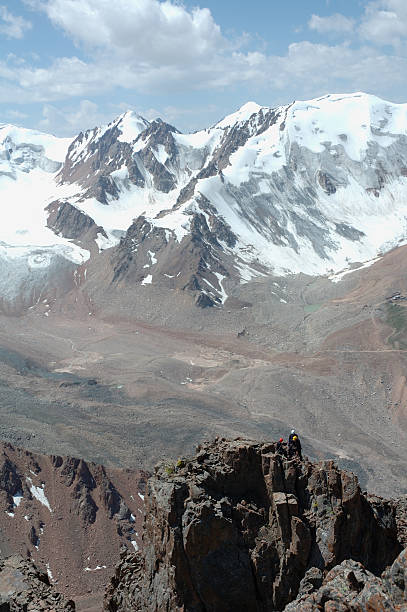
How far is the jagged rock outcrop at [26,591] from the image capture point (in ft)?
46.2

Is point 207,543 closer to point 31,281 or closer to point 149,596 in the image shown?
point 149,596

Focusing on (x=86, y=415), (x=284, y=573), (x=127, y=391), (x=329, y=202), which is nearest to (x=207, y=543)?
(x=284, y=573)

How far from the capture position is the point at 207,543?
479 inches

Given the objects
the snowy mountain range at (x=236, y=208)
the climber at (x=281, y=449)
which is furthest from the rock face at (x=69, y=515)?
the snowy mountain range at (x=236, y=208)

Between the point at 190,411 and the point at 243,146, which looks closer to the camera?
the point at 190,411

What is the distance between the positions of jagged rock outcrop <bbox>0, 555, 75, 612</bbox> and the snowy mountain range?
87.6 metres

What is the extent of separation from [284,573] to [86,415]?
144 feet

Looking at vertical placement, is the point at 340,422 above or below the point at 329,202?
below

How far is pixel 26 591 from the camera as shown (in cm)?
1478

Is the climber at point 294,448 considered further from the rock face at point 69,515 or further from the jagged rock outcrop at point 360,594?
the rock face at point 69,515

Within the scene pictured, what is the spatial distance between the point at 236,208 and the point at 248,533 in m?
130

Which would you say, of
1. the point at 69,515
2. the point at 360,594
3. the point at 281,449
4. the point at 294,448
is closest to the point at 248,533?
the point at 281,449

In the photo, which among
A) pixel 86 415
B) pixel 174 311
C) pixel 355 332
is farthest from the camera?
pixel 174 311

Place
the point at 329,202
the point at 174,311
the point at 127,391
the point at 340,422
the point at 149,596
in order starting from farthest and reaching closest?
the point at 329,202
the point at 174,311
the point at 127,391
the point at 340,422
the point at 149,596
